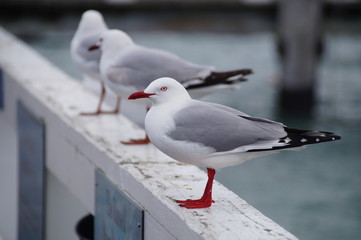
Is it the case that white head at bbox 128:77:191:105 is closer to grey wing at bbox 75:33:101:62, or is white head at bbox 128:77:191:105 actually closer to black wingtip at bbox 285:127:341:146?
black wingtip at bbox 285:127:341:146

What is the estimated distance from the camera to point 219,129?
82.7 inches

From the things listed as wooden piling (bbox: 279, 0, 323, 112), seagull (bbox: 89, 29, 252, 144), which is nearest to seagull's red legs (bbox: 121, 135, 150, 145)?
seagull (bbox: 89, 29, 252, 144)

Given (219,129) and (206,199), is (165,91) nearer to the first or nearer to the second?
(219,129)

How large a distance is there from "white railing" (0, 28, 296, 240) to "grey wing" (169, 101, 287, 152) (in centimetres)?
21

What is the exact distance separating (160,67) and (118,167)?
0.49 metres

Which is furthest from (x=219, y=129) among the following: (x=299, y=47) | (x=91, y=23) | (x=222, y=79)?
(x=299, y=47)

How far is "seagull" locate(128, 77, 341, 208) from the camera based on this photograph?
2066 mm

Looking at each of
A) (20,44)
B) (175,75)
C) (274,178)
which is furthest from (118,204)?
(274,178)

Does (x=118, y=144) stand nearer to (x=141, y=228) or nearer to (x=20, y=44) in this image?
(x=141, y=228)

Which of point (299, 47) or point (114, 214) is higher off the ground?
point (114, 214)

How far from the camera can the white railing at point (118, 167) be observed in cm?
204

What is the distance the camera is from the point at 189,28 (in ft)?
34.8

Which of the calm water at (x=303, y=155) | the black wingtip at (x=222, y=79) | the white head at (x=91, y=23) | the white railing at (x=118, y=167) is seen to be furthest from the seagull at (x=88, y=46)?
the calm water at (x=303, y=155)

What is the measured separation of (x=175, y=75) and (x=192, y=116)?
0.72 m
